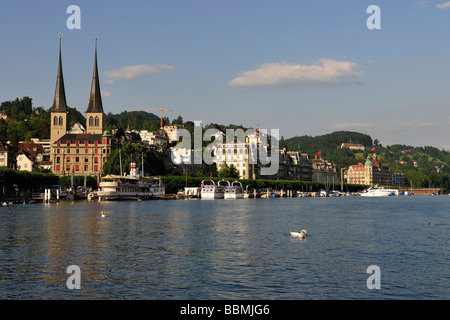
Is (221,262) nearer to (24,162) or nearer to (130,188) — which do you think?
(130,188)

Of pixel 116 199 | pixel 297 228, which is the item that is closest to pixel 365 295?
pixel 297 228

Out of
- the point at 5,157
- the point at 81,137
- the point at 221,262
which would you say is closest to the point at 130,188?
the point at 81,137

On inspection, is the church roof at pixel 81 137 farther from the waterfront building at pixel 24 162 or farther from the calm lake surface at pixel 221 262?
the calm lake surface at pixel 221 262

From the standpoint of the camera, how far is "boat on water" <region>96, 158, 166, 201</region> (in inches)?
5369

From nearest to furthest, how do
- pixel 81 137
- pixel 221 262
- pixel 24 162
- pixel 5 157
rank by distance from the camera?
pixel 221 262 < pixel 5 157 < pixel 81 137 < pixel 24 162

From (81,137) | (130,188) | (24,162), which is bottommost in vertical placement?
(130,188)

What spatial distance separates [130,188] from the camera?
5645 inches

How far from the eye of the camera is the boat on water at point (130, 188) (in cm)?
13638

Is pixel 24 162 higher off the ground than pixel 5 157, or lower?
lower

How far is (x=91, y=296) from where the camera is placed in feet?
80.7

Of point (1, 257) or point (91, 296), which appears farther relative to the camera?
point (1, 257)

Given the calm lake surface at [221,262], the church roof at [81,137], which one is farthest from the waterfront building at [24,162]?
the calm lake surface at [221,262]

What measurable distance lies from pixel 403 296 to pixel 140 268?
45.9 ft
